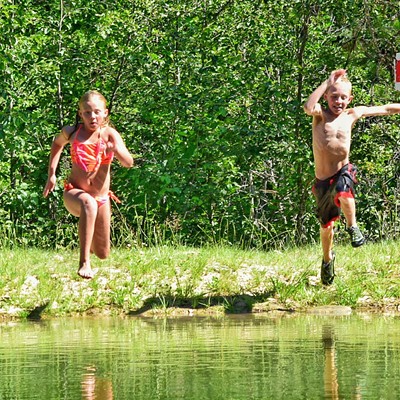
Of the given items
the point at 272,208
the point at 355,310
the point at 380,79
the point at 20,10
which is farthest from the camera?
the point at 380,79

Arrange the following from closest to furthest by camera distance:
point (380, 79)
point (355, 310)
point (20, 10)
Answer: point (355, 310), point (20, 10), point (380, 79)

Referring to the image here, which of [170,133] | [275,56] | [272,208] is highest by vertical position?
[275,56]

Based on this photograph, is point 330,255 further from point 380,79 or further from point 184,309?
point 380,79

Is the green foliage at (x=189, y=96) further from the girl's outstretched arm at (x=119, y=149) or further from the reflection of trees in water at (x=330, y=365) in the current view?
the reflection of trees in water at (x=330, y=365)

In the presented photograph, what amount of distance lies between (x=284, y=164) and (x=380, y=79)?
9.54 feet

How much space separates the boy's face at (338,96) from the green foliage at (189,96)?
6.14 meters

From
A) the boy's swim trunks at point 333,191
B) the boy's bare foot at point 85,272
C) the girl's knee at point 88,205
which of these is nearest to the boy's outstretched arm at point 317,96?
the boy's swim trunks at point 333,191

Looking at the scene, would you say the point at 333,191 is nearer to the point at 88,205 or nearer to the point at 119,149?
the point at 119,149

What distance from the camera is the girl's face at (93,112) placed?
9.67m

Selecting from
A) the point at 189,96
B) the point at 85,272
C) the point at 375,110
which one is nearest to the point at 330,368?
the point at 85,272

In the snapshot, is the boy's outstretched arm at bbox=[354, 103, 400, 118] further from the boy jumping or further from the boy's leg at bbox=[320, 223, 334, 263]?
the boy's leg at bbox=[320, 223, 334, 263]

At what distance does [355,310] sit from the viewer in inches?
392

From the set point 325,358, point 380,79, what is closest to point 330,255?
point 325,358

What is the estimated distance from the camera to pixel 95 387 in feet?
18.4
